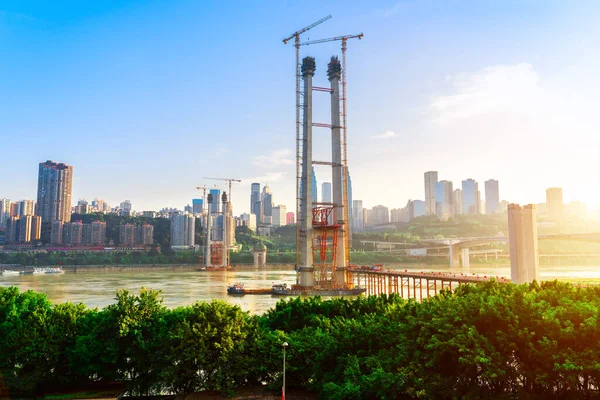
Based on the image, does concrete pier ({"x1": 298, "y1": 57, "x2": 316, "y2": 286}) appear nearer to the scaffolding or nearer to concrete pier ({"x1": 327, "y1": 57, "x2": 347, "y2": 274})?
the scaffolding

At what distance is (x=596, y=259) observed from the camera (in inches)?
4870

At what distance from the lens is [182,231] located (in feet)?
534

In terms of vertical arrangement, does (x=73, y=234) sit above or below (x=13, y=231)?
below

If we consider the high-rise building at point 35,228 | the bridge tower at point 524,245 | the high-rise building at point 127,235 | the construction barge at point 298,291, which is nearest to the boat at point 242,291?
the construction barge at point 298,291

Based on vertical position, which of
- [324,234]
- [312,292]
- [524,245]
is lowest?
[312,292]

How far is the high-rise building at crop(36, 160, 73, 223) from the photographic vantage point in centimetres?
16425

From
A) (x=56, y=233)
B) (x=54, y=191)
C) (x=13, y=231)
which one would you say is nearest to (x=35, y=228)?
(x=13, y=231)

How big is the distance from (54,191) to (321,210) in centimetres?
14031

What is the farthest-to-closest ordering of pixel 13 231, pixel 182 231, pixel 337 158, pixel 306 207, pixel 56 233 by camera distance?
pixel 182 231 → pixel 56 233 → pixel 13 231 → pixel 337 158 → pixel 306 207

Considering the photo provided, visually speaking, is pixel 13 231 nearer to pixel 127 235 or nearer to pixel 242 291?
pixel 127 235

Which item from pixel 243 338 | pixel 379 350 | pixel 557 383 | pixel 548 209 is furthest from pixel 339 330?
pixel 548 209

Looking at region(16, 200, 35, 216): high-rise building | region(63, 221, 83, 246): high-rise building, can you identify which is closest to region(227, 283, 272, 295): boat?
region(63, 221, 83, 246): high-rise building

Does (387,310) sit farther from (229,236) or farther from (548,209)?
(548,209)

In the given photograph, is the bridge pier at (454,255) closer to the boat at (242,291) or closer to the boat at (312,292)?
the boat at (312,292)
